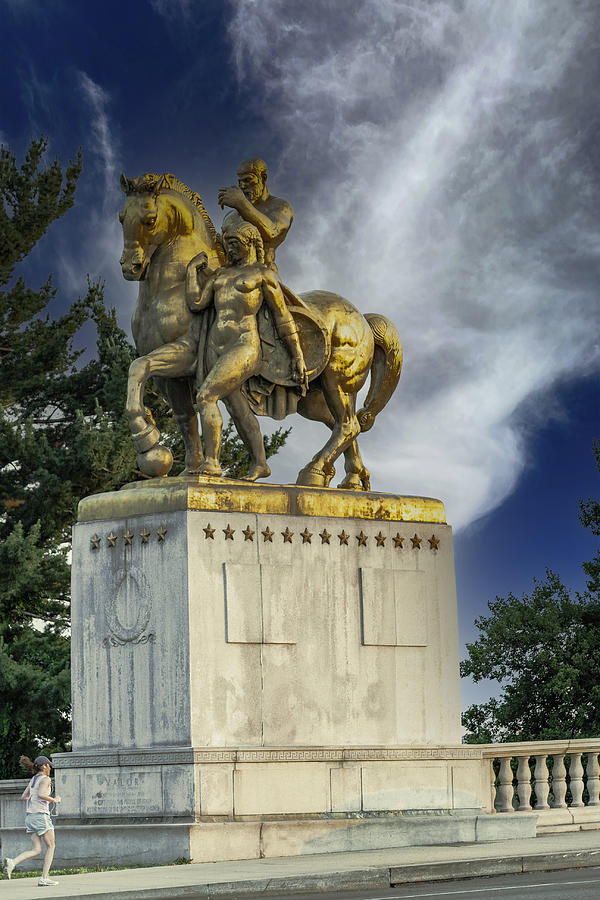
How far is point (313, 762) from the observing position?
48.5 ft

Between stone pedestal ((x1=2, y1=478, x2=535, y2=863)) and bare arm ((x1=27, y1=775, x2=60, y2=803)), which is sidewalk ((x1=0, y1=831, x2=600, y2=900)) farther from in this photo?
bare arm ((x1=27, y1=775, x2=60, y2=803))

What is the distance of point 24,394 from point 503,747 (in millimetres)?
20660

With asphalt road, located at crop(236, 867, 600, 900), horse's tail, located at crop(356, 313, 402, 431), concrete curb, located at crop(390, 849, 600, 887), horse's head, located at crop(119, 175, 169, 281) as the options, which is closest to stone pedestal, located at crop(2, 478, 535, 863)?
horse's tail, located at crop(356, 313, 402, 431)

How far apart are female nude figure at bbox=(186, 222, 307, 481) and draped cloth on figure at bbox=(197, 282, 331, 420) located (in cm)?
11

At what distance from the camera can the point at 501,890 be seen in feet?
37.3

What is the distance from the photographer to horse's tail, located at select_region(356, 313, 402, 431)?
58.4 ft

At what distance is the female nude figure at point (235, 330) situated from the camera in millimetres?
15695

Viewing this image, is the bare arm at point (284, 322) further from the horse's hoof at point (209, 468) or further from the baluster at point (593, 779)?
the baluster at point (593, 779)

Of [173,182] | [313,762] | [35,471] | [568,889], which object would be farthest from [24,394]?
[568,889]

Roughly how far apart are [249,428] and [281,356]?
2.91 feet

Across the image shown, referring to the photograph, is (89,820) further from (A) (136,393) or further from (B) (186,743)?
(A) (136,393)

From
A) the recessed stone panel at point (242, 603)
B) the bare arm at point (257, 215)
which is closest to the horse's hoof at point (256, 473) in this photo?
the recessed stone panel at point (242, 603)

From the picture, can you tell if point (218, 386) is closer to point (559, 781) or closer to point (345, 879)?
point (345, 879)

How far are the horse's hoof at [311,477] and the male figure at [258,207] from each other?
2.29 meters
